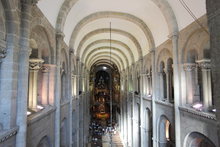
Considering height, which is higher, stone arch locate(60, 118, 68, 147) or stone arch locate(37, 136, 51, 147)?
stone arch locate(37, 136, 51, 147)

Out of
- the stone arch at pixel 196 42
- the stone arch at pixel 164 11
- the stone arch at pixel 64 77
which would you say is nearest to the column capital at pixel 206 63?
the stone arch at pixel 196 42

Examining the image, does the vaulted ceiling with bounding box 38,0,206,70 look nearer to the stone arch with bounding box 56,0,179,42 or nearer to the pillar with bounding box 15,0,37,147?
the stone arch with bounding box 56,0,179,42

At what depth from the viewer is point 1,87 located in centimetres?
459

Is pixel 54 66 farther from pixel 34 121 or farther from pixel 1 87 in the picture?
pixel 1 87

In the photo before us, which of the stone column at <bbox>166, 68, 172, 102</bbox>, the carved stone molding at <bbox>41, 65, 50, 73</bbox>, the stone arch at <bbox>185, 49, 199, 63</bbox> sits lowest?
the stone column at <bbox>166, 68, 172, 102</bbox>

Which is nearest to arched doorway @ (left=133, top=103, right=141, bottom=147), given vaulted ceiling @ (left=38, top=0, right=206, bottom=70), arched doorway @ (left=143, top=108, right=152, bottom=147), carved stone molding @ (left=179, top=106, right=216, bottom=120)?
arched doorway @ (left=143, top=108, right=152, bottom=147)

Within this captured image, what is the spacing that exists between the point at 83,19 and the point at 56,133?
25.3 ft

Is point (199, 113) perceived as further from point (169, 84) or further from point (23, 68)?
point (23, 68)

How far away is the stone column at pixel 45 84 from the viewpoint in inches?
326

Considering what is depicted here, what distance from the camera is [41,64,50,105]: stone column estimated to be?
828 centimetres

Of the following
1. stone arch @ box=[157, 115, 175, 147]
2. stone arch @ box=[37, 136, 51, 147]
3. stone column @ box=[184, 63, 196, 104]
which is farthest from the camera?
stone arch @ box=[157, 115, 175, 147]

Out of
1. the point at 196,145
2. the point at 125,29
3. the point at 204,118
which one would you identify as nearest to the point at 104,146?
the point at 125,29

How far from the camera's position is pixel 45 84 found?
843 cm

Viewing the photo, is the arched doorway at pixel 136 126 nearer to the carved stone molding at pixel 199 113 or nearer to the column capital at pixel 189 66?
the carved stone molding at pixel 199 113
